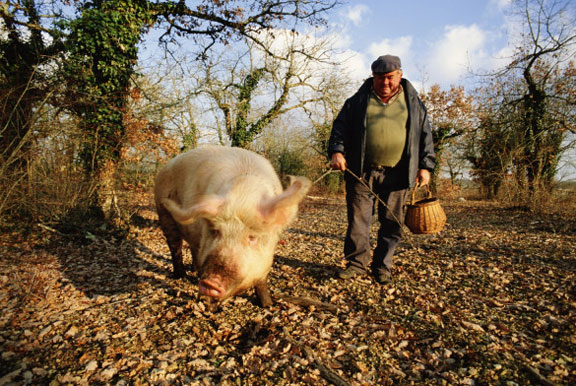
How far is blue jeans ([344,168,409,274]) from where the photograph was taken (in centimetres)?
394

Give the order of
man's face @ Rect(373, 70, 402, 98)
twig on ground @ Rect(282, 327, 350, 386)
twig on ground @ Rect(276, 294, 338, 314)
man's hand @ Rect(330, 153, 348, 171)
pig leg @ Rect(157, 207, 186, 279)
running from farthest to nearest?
pig leg @ Rect(157, 207, 186, 279), man's hand @ Rect(330, 153, 348, 171), man's face @ Rect(373, 70, 402, 98), twig on ground @ Rect(276, 294, 338, 314), twig on ground @ Rect(282, 327, 350, 386)

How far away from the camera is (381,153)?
12.4 feet

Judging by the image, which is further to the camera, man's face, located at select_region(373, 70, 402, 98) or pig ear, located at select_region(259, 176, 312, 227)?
man's face, located at select_region(373, 70, 402, 98)

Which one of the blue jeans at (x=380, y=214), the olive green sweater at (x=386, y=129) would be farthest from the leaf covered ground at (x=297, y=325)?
the olive green sweater at (x=386, y=129)

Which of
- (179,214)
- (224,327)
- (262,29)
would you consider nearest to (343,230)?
(224,327)

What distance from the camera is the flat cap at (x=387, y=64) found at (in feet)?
11.6

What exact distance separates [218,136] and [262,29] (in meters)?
7.85

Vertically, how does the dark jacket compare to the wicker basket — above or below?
above

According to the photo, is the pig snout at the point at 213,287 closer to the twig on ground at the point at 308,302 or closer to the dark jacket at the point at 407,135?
Answer: the twig on ground at the point at 308,302

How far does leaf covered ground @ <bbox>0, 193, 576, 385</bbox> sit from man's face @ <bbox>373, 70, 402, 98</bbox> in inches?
95.9

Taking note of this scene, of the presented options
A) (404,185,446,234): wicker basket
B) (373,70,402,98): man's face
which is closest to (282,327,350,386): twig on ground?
(404,185,446,234): wicker basket

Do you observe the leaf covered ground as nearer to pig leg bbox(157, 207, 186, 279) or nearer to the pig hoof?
the pig hoof

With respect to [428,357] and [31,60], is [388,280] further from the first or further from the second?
[31,60]

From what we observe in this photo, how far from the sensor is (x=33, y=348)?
2484mm
